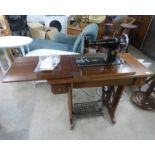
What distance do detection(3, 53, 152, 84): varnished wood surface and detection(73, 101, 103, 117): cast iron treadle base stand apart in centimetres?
75

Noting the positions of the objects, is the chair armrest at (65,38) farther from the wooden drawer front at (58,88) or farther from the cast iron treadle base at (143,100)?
the wooden drawer front at (58,88)

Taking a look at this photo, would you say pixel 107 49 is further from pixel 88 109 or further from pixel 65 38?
pixel 65 38

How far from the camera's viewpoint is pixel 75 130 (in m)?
1.58

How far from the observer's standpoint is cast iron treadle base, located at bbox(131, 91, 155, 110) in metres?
1.85

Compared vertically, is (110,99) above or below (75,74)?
below

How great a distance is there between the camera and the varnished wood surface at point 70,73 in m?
1.04

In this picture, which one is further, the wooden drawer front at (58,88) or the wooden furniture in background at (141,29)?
the wooden furniture in background at (141,29)

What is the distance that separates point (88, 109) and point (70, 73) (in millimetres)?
822

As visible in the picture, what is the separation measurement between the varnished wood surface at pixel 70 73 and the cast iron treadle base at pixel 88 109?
0.75 metres

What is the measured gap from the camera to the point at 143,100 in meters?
1.92

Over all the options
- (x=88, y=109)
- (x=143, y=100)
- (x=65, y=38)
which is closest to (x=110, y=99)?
(x=88, y=109)

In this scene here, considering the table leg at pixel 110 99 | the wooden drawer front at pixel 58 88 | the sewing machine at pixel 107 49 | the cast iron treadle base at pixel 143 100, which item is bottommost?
the cast iron treadle base at pixel 143 100

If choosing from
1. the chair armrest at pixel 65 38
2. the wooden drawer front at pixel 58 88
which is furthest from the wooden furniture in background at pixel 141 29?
the wooden drawer front at pixel 58 88

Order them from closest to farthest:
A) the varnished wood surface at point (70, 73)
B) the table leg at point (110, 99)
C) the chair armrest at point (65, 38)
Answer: the varnished wood surface at point (70, 73)
the table leg at point (110, 99)
the chair armrest at point (65, 38)
